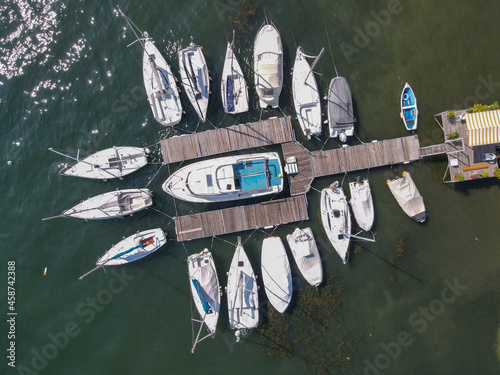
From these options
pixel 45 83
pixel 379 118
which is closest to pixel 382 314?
pixel 379 118

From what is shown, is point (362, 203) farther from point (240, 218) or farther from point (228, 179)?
point (228, 179)

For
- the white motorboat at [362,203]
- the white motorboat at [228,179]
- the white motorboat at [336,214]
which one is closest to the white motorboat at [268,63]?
the white motorboat at [228,179]

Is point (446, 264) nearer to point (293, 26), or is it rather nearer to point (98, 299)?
point (293, 26)

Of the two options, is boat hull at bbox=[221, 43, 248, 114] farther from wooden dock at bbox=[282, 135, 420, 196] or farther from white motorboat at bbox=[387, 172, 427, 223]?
white motorboat at bbox=[387, 172, 427, 223]

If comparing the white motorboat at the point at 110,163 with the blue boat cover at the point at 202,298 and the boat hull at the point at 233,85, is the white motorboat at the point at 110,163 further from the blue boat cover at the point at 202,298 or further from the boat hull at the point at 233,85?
the blue boat cover at the point at 202,298

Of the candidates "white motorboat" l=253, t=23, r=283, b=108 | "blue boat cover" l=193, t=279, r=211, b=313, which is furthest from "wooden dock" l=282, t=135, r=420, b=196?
"blue boat cover" l=193, t=279, r=211, b=313

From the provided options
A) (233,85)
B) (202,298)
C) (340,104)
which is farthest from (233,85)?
(202,298)
